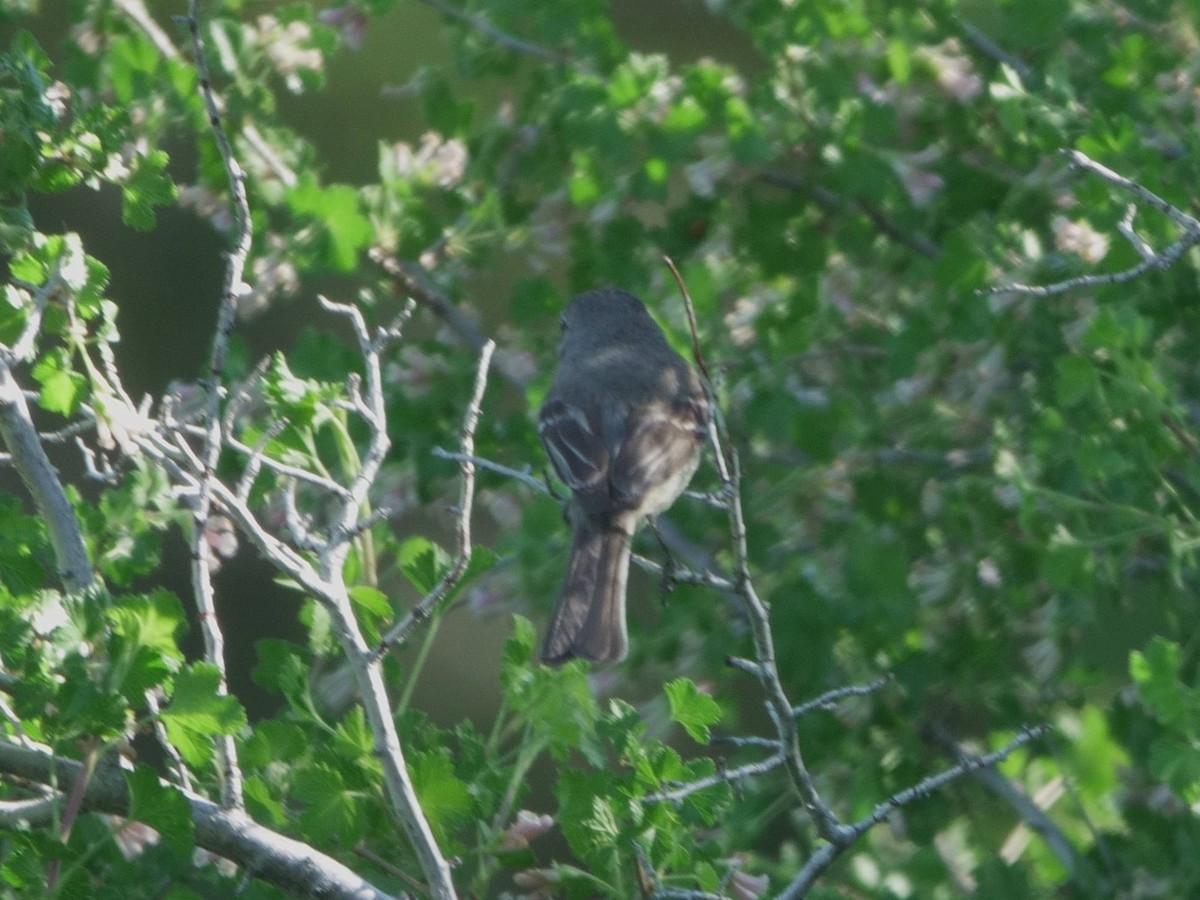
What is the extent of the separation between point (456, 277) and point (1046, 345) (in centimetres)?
155

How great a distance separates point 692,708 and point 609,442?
1795 millimetres

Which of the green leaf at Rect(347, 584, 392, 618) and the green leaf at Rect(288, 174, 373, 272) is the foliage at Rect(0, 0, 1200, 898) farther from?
the green leaf at Rect(347, 584, 392, 618)

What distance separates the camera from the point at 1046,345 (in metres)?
4.09

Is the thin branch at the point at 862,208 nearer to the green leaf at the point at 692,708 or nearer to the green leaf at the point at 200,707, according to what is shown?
the green leaf at the point at 692,708

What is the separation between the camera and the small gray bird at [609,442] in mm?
3340

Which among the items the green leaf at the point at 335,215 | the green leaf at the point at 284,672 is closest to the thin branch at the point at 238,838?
the green leaf at the point at 284,672

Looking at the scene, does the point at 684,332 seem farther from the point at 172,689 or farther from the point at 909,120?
the point at 172,689

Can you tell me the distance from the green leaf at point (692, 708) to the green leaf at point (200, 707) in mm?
565

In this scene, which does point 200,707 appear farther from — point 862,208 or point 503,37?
point 862,208

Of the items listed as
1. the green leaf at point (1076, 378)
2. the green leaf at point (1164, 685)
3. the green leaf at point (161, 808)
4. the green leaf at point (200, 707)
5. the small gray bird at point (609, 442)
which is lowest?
the small gray bird at point (609, 442)

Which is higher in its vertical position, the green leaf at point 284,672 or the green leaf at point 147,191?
the green leaf at point 147,191

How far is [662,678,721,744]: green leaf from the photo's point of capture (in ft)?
7.22

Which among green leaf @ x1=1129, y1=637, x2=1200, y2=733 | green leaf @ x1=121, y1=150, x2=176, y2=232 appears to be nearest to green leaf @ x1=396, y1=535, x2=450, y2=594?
green leaf @ x1=121, y1=150, x2=176, y2=232

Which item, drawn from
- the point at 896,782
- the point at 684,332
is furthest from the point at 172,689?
the point at 896,782
